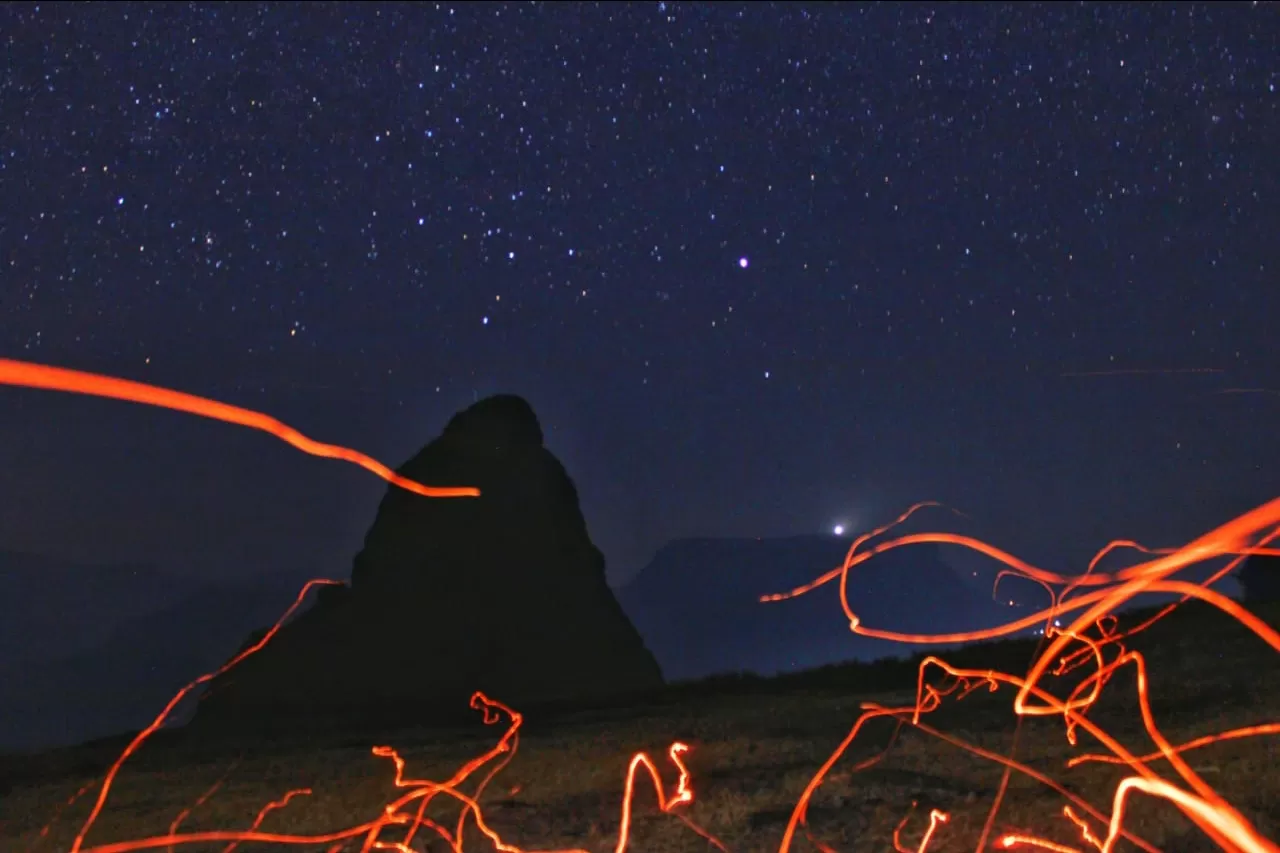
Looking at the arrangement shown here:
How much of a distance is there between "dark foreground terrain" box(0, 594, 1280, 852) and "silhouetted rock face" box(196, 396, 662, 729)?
1280cm

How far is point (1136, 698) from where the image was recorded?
9641 mm

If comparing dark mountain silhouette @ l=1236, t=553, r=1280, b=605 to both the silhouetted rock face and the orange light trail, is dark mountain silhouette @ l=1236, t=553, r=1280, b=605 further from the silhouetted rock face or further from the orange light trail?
the silhouetted rock face

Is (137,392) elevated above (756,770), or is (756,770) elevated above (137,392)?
(137,392)

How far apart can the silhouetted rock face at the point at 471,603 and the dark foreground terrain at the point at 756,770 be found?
42.0ft

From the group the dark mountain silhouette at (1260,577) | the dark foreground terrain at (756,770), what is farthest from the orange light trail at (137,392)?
the dark mountain silhouette at (1260,577)

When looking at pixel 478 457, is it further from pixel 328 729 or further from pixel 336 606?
pixel 328 729

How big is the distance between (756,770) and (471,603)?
27.0m

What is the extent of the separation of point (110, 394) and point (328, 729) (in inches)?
514

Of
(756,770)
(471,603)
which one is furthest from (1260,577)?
(471,603)

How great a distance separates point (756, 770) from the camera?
7797 mm

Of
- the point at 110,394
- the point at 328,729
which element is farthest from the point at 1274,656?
the point at 328,729

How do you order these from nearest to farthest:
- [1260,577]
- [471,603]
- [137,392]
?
[137,392] → [1260,577] → [471,603]

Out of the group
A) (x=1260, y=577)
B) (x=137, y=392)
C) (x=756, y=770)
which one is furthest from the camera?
(x=1260, y=577)

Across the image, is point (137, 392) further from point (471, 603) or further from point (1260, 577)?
point (471, 603)
